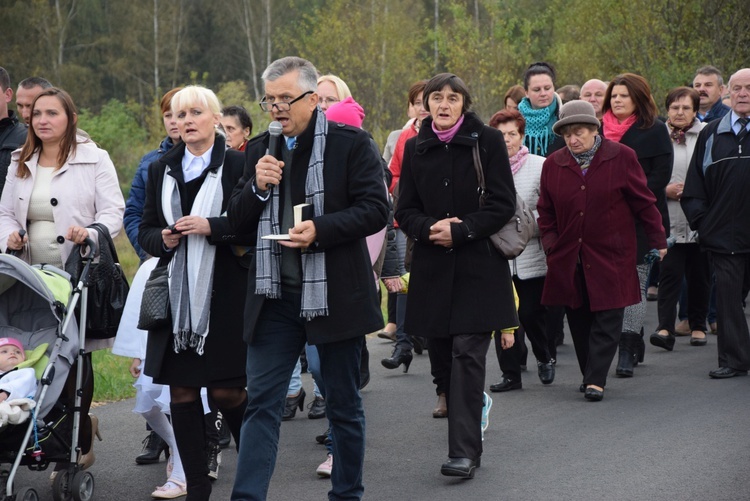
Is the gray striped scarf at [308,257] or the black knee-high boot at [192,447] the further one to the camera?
the black knee-high boot at [192,447]

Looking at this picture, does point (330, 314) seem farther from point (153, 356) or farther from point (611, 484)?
point (611, 484)

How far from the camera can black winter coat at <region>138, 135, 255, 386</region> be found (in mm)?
5680

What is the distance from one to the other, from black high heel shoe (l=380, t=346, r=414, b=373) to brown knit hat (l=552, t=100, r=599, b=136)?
2.45 meters

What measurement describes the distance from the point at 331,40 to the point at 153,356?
1197 inches

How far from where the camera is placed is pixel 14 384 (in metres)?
5.66

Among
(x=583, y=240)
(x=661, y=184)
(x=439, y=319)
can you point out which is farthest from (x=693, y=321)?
(x=439, y=319)

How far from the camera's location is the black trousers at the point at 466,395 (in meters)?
6.40

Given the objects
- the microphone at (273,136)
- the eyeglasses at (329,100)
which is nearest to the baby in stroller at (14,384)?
the microphone at (273,136)

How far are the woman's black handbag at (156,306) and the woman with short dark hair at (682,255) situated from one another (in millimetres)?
6159

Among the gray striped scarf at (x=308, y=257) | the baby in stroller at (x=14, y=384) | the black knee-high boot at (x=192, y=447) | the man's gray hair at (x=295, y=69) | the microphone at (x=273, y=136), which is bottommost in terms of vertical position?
the black knee-high boot at (x=192, y=447)

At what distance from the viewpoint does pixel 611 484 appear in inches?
242

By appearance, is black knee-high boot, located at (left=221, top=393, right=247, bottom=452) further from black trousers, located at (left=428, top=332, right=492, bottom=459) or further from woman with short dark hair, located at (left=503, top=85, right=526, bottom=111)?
woman with short dark hair, located at (left=503, top=85, right=526, bottom=111)

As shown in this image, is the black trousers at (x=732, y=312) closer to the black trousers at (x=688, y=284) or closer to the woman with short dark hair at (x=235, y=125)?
the black trousers at (x=688, y=284)

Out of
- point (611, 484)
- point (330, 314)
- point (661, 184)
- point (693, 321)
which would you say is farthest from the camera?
point (693, 321)
